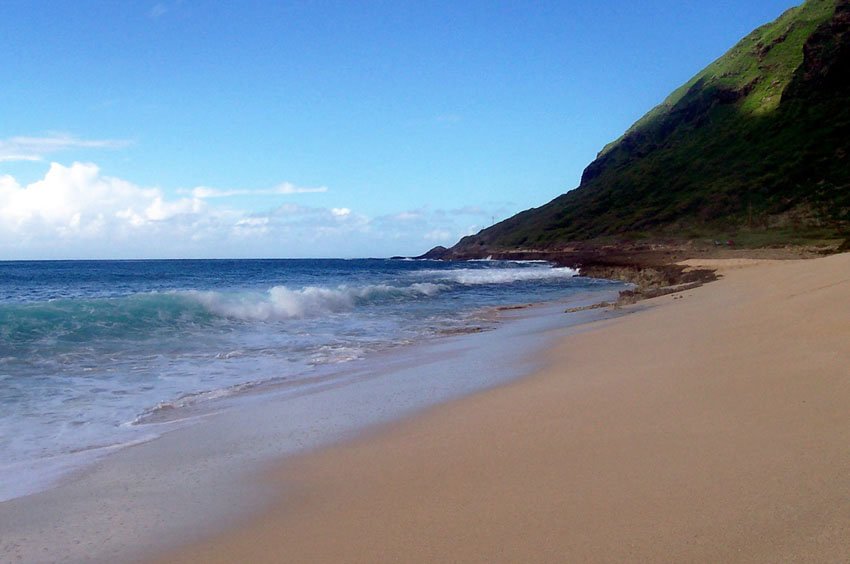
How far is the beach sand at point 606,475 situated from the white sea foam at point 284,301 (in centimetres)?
1651

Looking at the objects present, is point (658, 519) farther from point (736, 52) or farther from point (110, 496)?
point (736, 52)

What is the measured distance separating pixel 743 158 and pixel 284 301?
3106 inches

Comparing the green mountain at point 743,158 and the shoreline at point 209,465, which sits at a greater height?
the green mountain at point 743,158

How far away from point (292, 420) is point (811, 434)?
5019 millimetres

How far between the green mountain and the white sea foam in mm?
31069

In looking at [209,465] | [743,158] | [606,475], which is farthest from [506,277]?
[743,158]

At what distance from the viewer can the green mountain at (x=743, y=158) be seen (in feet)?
226

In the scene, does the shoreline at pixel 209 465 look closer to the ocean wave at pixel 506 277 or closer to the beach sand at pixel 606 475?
the beach sand at pixel 606 475

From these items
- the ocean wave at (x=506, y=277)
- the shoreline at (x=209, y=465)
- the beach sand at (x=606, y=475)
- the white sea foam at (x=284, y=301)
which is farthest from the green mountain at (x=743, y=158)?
the beach sand at (x=606, y=475)

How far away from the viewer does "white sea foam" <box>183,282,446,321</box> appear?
874 inches

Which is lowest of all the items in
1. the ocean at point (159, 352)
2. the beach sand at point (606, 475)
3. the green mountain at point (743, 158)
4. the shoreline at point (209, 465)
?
the ocean at point (159, 352)

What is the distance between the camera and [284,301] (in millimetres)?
24938

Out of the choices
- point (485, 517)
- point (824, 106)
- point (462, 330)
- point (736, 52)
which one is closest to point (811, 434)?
point (485, 517)

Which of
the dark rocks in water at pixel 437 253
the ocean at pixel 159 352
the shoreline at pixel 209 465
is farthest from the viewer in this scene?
the dark rocks in water at pixel 437 253
